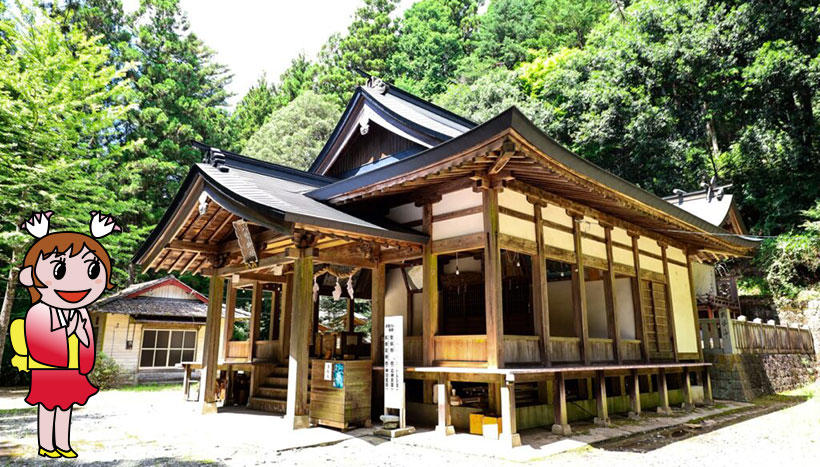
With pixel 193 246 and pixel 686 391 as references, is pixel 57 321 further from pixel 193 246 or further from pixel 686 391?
pixel 686 391

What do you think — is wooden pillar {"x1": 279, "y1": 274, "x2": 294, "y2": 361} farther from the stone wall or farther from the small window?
the stone wall

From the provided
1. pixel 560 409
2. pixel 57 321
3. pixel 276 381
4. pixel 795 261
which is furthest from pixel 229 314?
pixel 795 261

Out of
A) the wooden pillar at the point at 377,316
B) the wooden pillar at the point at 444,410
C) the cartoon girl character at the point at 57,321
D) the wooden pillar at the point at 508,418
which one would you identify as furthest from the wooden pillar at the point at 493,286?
the cartoon girl character at the point at 57,321

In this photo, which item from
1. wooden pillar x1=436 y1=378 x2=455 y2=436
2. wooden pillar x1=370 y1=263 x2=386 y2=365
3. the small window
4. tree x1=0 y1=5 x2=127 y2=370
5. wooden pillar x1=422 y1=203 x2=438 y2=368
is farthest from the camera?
the small window

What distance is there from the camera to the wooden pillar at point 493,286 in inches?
286

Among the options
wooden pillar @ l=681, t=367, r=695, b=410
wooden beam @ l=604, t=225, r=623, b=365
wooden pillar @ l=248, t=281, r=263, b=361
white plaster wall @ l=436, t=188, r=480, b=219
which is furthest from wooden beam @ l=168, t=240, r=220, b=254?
wooden pillar @ l=681, t=367, r=695, b=410

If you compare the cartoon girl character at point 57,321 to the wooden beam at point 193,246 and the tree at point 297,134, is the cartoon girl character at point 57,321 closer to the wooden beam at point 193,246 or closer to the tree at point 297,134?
the wooden beam at point 193,246

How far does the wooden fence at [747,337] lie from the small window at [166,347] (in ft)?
63.0

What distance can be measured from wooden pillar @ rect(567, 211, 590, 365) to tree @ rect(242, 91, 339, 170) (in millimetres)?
20039

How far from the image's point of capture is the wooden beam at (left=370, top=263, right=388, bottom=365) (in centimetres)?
891

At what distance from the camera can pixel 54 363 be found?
4.61 metres

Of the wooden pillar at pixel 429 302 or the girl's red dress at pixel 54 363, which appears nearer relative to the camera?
the girl's red dress at pixel 54 363

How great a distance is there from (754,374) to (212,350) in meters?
15.2

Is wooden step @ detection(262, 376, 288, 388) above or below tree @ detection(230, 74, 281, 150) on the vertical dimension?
below
